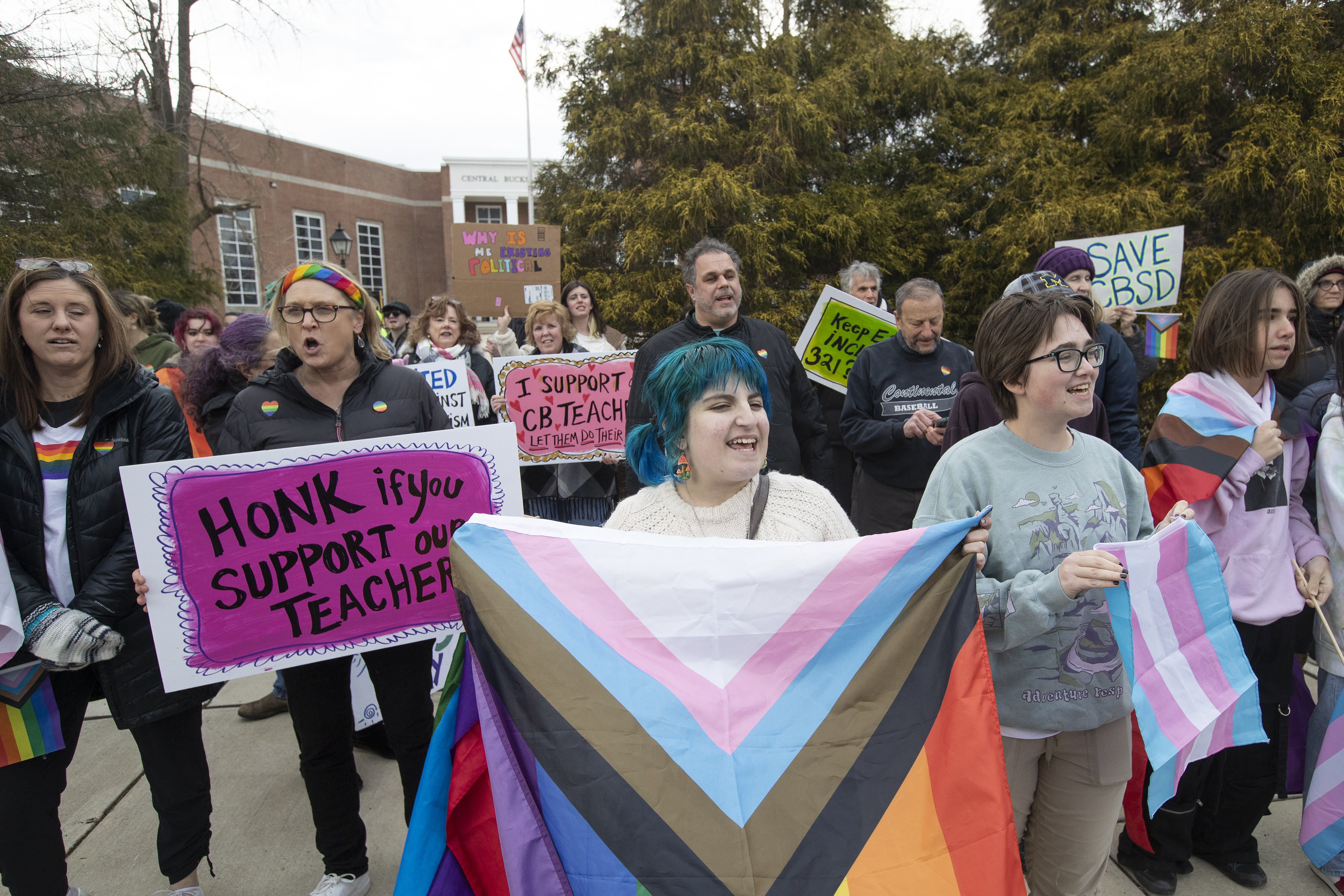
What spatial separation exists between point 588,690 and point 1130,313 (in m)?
3.84

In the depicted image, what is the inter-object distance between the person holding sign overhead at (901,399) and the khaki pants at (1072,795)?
171 centimetres

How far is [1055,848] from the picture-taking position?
1.89 m

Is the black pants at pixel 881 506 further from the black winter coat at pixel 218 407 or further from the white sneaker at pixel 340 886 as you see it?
the black winter coat at pixel 218 407

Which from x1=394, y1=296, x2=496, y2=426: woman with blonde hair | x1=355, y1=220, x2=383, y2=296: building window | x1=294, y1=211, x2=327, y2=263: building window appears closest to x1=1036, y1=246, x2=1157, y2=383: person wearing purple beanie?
x1=394, y1=296, x2=496, y2=426: woman with blonde hair

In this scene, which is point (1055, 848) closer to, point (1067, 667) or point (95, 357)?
point (1067, 667)

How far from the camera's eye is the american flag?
18.5m

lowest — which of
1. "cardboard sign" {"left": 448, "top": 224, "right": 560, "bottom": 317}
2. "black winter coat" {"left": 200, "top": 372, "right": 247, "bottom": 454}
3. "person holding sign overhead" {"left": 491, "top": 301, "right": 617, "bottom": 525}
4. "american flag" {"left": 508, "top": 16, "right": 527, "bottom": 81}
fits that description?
"person holding sign overhead" {"left": 491, "top": 301, "right": 617, "bottom": 525}

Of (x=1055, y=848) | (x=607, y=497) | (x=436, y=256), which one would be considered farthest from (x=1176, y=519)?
(x=436, y=256)

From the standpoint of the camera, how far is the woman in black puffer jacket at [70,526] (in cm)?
213

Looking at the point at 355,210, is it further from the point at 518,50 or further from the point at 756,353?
the point at 756,353

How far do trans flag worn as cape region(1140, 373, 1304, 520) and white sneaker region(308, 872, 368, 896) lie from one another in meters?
2.82

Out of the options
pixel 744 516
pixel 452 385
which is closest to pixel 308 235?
pixel 452 385

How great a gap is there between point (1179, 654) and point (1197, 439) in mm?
959

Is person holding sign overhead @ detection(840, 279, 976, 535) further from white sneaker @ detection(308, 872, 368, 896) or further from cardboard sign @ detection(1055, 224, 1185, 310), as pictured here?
white sneaker @ detection(308, 872, 368, 896)
